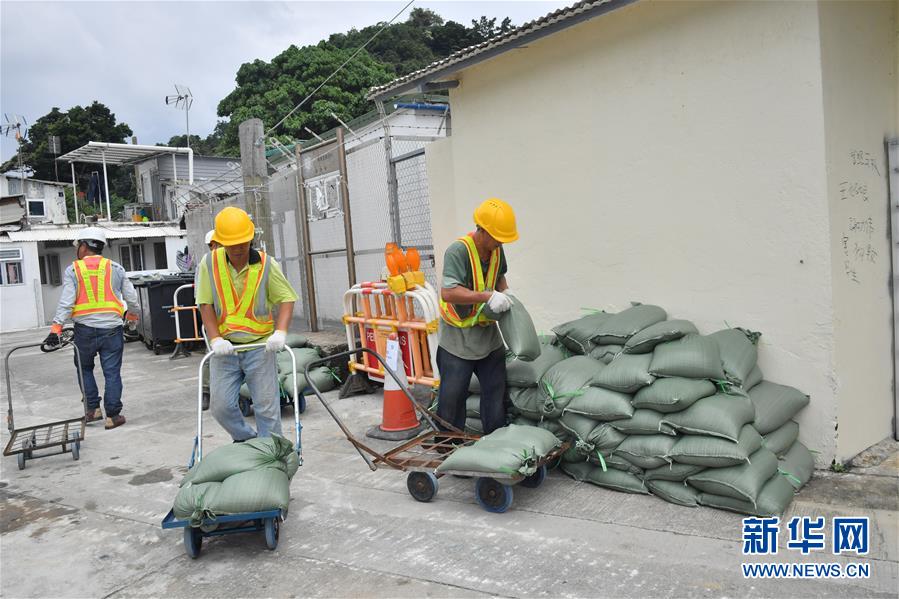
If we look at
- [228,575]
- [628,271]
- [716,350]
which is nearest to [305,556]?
[228,575]

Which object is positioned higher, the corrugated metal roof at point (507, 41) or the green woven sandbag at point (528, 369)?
the corrugated metal roof at point (507, 41)

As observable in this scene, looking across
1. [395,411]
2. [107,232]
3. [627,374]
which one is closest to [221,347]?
[395,411]

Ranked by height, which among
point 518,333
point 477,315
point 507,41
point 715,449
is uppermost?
point 507,41

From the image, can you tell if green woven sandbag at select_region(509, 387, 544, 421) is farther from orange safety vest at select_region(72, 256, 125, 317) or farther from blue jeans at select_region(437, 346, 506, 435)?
orange safety vest at select_region(72, 256, 125, 317)

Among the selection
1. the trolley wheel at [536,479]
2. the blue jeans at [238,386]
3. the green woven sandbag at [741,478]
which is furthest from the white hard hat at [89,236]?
the green woven sandbag at [741,478]


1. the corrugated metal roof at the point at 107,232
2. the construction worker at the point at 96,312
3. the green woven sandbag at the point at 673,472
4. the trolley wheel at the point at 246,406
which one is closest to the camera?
the green woven sandbag at the point at 673,472

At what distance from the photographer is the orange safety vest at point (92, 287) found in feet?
21.3

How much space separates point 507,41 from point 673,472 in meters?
3.69

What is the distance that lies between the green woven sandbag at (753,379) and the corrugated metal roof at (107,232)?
22771mm

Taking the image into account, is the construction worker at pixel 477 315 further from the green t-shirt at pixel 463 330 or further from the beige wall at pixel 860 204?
the beige wall at pixel 860 204

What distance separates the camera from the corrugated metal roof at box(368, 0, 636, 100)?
4.87 m

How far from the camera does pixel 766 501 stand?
11.7ft

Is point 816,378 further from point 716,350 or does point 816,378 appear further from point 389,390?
point 389,390

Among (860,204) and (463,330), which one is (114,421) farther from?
(860,204)
